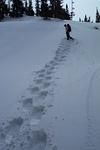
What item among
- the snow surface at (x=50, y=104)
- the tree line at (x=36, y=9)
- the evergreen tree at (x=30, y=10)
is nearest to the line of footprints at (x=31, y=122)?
the snow surface at (x=50, y=104)

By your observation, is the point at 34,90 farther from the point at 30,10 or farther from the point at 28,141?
the point at 30,10

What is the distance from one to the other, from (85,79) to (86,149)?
18.8 ft

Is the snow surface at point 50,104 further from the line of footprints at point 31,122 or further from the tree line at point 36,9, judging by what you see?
the tree line at point 36,9

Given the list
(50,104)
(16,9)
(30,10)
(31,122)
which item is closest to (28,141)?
(31,122)

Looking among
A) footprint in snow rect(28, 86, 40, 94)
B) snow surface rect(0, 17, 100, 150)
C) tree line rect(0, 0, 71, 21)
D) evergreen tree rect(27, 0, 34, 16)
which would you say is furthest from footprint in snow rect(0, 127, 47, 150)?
evergreen tree rect(27, 0, 34, 16)

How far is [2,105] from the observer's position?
34.9ft

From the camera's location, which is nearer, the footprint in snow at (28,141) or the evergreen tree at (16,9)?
the footprint in snow at (28,141)

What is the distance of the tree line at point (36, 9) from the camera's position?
223 ft

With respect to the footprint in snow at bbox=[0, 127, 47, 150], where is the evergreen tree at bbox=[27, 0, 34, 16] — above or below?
above

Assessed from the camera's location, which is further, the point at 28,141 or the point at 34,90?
the point at 34,90

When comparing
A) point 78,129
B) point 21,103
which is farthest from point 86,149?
point 21,103

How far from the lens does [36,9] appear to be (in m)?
86.0

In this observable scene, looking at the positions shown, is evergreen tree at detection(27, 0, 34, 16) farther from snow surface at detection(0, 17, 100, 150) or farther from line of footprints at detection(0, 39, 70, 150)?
line of footprints at detection(0, 39, 70, 150)

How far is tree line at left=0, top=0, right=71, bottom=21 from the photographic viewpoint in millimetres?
67875
